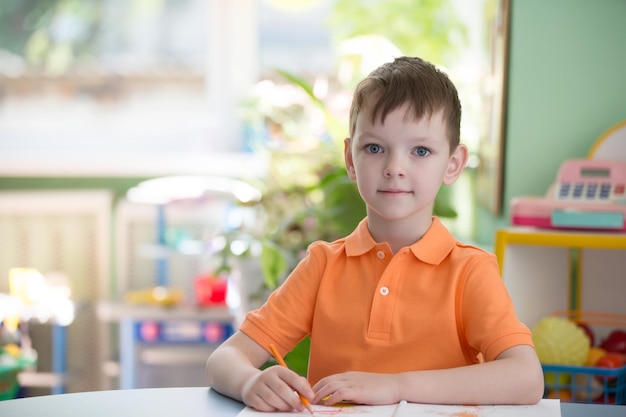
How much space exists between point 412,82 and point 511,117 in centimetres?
110

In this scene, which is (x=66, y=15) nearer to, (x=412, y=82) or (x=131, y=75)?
(x=131, y=75)

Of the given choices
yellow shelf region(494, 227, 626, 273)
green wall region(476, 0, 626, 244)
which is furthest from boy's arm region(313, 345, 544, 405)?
green wall region(476, 0, 626, 244)

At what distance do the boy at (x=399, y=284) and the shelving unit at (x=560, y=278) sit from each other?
645 millimetres

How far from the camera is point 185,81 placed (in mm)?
3914

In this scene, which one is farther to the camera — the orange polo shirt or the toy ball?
the toy ball

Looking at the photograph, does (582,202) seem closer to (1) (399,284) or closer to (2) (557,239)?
(2) (557,239)

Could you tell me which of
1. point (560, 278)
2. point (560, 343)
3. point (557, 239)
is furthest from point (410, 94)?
point (560, 278)

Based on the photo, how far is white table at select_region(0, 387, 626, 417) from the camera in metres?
0.89

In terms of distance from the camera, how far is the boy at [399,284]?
3.31 ft

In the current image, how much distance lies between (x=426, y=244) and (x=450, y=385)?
0.21 metres

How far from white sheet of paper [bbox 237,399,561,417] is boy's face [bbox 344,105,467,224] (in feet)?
0.77

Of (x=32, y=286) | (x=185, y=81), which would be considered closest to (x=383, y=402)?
(x=32, y=286)

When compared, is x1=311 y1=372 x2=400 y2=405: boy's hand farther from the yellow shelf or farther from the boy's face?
the yellow shelf

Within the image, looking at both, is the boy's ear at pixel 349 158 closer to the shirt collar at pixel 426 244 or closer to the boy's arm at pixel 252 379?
the shirt collar at pixel 426 244
